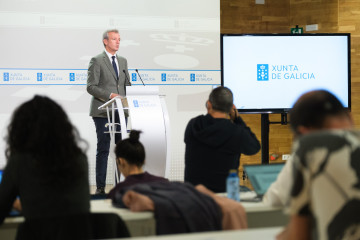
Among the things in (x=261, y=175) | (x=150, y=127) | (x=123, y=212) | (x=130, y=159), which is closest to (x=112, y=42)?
(x=150, y=127)

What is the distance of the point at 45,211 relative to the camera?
8.01 feet

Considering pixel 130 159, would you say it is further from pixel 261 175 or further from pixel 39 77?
pixel 39 77

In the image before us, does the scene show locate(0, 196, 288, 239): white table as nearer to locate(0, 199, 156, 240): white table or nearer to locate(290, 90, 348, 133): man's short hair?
locate(0, 199, 156, 240): white table

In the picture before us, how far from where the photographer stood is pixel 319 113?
1360 millimetres

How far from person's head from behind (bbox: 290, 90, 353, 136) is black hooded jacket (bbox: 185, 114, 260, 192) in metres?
2.28

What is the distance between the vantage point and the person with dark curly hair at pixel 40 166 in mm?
2422

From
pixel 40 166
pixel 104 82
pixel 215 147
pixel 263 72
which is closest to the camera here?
pixel 40 166

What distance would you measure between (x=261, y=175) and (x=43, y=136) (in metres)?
1.22

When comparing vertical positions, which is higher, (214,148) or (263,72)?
(263,72)

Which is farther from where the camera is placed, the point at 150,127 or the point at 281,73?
the point at 281,73

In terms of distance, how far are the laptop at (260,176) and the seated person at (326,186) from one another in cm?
164

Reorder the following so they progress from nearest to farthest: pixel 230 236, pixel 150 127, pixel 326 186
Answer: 1. pixel 326 186
2. pixel 230 236
3. pixel 150 127

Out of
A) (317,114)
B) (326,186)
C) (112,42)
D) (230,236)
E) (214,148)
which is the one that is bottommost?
(230,236)

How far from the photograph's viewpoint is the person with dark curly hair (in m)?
2.42
